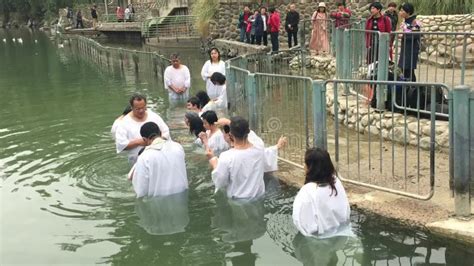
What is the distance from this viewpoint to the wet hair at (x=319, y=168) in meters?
5.34

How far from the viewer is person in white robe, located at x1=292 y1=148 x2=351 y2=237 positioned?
5.36m

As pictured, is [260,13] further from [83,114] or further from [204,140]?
[204,140]

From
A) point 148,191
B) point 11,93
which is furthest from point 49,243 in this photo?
point 11,93

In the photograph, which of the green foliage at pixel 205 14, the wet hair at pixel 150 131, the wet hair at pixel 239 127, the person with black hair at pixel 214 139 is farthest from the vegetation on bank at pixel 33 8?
the wet hair at pixel 239 127

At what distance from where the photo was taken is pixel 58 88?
19578 millimetres

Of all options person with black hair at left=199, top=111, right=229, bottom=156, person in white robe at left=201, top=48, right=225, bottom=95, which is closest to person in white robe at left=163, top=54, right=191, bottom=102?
person in white robe at left=201, top=48, right=225, bottom=95

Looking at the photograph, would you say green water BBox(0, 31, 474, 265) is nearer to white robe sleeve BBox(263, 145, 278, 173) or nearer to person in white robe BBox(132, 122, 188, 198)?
person in white robe BBox(132, 122, 188, 198)

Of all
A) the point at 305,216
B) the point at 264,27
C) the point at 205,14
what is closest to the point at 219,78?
the point at 305,216

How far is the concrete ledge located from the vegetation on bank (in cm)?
4526

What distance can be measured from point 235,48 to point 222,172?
17.4 m

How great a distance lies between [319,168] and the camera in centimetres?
534

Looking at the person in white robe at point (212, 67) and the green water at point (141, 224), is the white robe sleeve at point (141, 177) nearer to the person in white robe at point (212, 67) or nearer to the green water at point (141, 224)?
the green water at point (141, 224)

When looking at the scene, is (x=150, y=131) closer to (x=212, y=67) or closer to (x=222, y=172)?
(x=222, y=172)

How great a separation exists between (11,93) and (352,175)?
1489 cm
